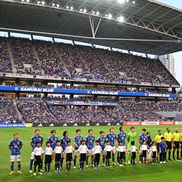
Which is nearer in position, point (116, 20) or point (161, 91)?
point (116, 20)

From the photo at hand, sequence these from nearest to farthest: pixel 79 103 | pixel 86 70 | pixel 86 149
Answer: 1. pixel 86 149
2. pixel 79 103
3. pixel 86 70

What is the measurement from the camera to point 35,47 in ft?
211

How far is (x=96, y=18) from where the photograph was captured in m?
51.3

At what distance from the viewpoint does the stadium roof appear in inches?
1778

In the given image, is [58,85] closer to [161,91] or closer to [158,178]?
[161,91]

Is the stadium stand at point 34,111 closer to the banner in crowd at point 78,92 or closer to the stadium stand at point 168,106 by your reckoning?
the banner in crowd at point 78,92

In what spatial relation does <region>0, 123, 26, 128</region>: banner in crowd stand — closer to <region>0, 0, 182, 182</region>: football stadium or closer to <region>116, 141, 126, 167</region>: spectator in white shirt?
<region>0, 0, 182, 182</region>: football stadium

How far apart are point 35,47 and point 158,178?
179ft

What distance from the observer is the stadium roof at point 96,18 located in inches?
1778

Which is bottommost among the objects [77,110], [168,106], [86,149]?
[86,149]

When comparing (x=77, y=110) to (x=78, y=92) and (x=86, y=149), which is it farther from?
(x=86, y=149)

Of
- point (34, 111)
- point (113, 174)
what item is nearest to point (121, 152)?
point (113, 174)

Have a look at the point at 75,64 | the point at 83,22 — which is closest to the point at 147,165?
the point at 83,22

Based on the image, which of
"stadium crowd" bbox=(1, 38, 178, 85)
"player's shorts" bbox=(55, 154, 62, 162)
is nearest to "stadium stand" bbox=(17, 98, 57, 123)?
"stadium crowd" bbox=(1, 38, 178, 85)
